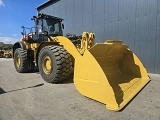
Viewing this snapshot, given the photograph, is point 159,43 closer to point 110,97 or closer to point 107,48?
point 107,48

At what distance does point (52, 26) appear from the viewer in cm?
738

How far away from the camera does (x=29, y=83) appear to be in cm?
606

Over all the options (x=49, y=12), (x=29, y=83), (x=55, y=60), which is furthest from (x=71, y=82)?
(x=49, y=12)

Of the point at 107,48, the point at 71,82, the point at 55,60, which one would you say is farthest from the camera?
the point at 71,82

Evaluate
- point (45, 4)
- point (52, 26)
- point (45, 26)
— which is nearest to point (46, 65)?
point (45, 26)

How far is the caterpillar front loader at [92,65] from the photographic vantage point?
3.92m

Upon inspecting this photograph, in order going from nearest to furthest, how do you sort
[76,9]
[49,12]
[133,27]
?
1. [133,27]
2. [76,9]
3. [49,12]

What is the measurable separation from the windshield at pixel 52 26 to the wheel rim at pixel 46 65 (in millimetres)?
1537

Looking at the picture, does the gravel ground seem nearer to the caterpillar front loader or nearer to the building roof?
the caterpillar front loader

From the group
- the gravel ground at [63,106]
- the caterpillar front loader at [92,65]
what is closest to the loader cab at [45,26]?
the caterpillar front loader at [92,65]

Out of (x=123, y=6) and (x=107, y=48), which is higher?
(x=123, y=6)

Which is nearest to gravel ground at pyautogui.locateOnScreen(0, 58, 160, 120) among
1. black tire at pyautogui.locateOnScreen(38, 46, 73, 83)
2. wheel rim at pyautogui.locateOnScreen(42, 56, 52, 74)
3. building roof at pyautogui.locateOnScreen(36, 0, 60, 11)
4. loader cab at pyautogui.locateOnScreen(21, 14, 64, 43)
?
black tire at pyautogui.locateOnScreen(38, 46, 73, 83)

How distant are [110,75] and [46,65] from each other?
2.20m

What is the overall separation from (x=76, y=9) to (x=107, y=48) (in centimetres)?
742
